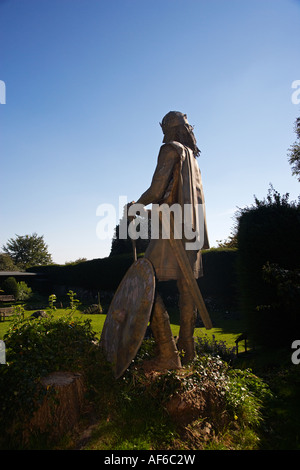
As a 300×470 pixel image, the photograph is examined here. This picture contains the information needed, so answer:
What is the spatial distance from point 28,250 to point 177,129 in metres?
59.5

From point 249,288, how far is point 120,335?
192 inches

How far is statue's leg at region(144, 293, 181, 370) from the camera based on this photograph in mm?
3717

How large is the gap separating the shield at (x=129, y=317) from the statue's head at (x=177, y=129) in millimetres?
1924

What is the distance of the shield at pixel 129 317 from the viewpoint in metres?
3.30

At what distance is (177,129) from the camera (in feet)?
14.5

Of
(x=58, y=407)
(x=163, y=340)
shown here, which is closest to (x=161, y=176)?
(x=163, y=340)

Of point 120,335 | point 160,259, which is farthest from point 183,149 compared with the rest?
point 120,335

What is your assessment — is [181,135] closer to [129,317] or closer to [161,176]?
[161,176]

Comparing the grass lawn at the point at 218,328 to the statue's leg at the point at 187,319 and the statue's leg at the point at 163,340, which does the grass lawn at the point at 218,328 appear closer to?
the statue's leg at the point at 187,319

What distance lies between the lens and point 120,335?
3570 millimetres

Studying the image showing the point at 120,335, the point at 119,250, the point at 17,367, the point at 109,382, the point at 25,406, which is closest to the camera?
the point at 25,406
